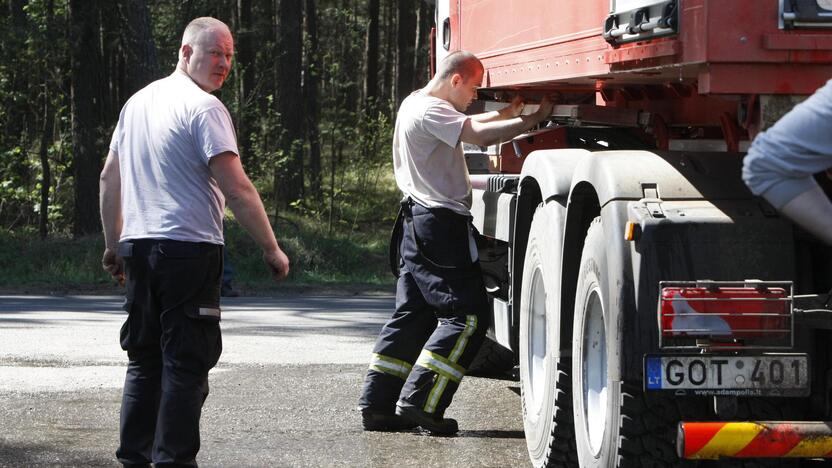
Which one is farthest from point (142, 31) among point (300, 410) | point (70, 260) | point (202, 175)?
point (202, 175)

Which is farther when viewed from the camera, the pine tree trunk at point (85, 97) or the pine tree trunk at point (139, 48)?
the pine tree trunk at point (85, 97)

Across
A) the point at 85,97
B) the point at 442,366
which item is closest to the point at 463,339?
the point at 442,366

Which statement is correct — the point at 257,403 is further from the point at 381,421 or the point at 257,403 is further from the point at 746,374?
the point at 746,374

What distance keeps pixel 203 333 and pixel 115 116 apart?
77.7 feet

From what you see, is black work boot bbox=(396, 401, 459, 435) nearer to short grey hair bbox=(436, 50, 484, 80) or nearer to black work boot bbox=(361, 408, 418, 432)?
black work boot bbox=(361, 408, 418, 432)

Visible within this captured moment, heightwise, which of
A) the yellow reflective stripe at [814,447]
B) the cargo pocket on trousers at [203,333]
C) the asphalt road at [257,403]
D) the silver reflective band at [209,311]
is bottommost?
the asphalt road at [257,403]

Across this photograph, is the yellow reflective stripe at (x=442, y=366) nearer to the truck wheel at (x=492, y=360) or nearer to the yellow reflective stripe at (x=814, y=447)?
the truck wheel at (x=492, y=360)

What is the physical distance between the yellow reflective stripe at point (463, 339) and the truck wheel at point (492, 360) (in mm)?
1661

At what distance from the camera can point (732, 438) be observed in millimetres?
3963

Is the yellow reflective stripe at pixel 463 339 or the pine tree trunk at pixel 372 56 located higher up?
the pine tree trunk at pixel 372 56

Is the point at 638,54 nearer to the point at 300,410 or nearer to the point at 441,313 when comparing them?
the point at 441,313

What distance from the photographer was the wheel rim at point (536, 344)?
5992 millimetres

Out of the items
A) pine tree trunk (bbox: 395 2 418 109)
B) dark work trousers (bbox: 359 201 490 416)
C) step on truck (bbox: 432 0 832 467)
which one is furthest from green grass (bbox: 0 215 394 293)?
pine tree trunk (bbox: 395 2 418 109)

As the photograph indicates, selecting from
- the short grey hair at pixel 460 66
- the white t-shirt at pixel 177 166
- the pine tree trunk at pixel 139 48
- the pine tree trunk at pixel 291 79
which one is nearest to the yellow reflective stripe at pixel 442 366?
the short grey hair at pixel 460 66
